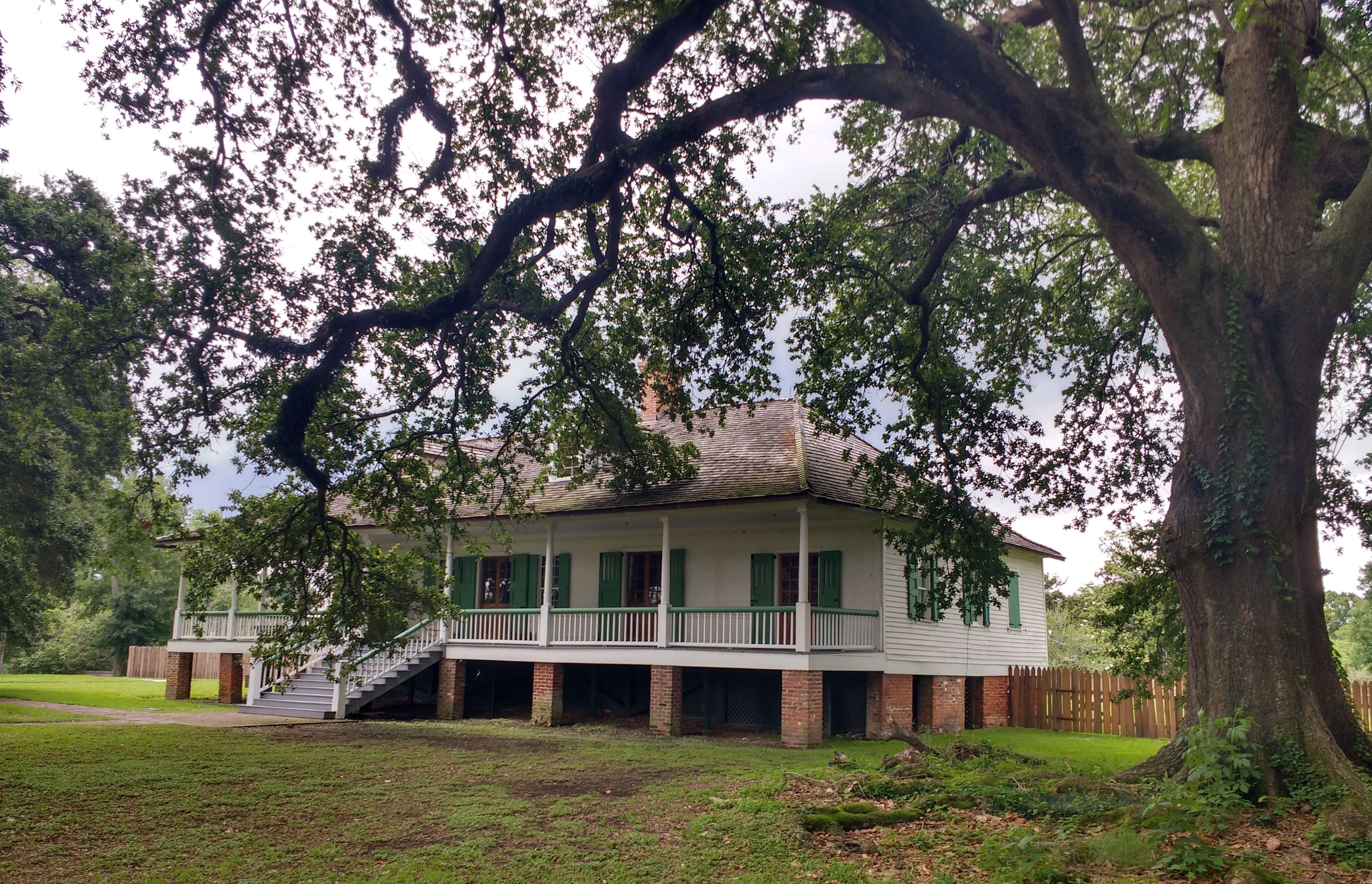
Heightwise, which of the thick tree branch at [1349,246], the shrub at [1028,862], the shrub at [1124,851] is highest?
the thick tree branch at [1349,246]

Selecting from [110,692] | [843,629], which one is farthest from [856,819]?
[110,692]

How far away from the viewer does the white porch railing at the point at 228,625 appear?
24188mm

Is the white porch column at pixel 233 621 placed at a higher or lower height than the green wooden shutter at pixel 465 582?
lower

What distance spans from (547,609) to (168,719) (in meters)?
7.88

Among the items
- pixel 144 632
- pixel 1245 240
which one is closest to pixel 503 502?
pixel 1245 240

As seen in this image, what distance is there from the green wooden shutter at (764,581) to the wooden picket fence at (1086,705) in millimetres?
7872

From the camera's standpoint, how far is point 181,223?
11.3 meters

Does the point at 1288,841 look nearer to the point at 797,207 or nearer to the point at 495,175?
the point at 797,207

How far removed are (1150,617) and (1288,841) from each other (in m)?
20.6

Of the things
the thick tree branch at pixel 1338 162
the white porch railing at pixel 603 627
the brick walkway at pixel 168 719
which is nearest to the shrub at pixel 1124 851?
the thick tree branch at pixel 1338 162

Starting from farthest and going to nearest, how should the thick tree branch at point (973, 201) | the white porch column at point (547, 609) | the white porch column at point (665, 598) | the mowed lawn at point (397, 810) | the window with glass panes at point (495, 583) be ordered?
the window with glass panes at point (495, 583)
the white porch column at point (547, 609)
the white porch column at point (665, 598)
the thick tree branch at point (973, 201)
the mowed lawn at point (397, 810)

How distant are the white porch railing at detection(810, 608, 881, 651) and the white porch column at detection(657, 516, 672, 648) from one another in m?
2.92

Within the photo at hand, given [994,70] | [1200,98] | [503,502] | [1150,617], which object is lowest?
[1150,617]

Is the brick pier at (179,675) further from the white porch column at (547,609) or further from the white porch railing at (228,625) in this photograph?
the white porch column at (547,609)
